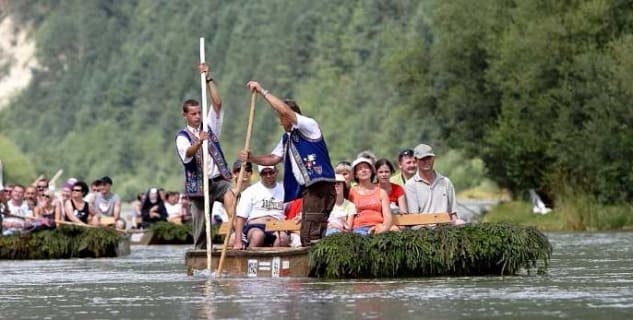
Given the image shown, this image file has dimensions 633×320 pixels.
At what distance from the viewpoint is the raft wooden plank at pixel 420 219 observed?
20578 millimetres

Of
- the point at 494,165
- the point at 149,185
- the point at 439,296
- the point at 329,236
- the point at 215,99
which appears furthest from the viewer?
the point at 149,185

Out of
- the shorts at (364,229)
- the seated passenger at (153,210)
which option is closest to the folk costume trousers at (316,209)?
the shorts at (364,229)

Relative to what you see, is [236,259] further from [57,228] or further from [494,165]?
[494,165]

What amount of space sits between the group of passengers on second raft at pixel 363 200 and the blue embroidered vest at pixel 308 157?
2.76 feet

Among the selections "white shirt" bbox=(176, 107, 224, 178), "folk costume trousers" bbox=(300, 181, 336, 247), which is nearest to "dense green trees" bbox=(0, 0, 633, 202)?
"white shirt" bbox=(176, 107, 224, 178)

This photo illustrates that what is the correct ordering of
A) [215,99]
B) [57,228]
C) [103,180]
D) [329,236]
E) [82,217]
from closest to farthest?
[329,236] < [215,99] < [57,228] < [82,217] < [103,180]

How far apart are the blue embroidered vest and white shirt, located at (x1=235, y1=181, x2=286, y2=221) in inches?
87.4

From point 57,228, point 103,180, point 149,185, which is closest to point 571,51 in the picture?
point 103,180

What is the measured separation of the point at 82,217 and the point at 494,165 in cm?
2951

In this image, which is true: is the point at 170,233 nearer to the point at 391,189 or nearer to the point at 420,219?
the point at 391,189

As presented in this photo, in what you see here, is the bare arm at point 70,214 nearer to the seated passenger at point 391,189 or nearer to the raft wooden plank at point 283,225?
the seated passenger at point 391,189

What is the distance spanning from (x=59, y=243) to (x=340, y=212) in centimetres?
1045

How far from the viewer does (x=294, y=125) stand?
19516 millimetres

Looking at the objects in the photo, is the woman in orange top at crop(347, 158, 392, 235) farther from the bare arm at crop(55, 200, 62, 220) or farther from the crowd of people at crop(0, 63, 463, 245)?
the bare arm at crop(55, 200, 62, 220)
